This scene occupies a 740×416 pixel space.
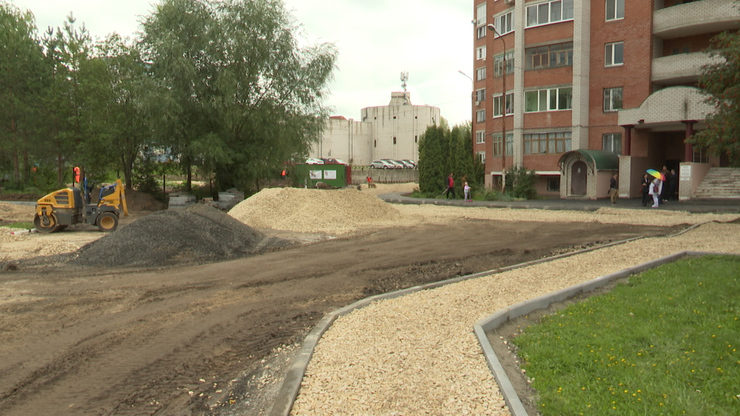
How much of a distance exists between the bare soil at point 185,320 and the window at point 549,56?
26184 mm

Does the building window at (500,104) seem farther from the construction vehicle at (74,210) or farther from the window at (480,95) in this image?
the construction vehicle at (74,210)

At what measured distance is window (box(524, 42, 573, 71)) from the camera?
127 ft

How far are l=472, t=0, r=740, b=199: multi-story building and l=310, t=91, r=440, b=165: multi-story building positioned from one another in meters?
43.4

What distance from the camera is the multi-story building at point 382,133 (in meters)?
86.9

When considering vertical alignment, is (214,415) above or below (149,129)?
below

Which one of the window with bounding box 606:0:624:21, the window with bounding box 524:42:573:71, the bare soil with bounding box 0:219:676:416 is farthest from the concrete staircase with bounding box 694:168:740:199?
the bare soil with bounding box 0:219:676:416

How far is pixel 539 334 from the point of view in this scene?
7105 mm

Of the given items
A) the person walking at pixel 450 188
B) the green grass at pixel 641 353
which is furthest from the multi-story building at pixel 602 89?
the green grass at pixel 641 353

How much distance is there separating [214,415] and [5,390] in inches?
93.3

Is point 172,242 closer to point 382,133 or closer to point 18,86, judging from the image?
point 18,86

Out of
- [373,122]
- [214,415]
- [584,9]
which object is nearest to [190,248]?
[214,415]

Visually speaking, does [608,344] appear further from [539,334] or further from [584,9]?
[584,9]

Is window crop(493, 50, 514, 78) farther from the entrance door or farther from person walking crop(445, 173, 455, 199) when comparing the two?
person walking crop(445, 173, 455, 199)

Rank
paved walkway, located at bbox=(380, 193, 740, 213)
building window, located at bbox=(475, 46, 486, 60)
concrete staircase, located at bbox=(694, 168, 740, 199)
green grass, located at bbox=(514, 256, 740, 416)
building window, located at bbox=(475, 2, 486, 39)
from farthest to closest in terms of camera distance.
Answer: building window, located at bbox=(475, 46, 486, 60) → building window, located at bbox=(475, 2, 486, 39) → concrete staircase, located at bbox=(694, 168, 740, 199) → paved walkway, located at bbox=(380, 193, 740, 213) → green grass, located at bbox=(514, 256, 740, 416)
